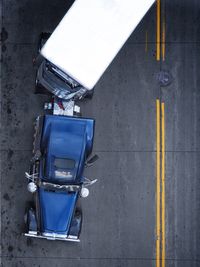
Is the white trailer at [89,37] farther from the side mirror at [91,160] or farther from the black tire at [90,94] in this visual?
the side mirror at [91,160]

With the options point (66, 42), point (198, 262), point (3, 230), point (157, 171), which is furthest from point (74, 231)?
point (66, 42)

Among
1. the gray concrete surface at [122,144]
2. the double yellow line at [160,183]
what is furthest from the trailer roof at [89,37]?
the double yellow line at [160,183]

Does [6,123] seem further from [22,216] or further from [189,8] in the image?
[189,8]

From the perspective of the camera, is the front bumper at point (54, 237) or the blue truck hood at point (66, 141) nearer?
the blue truck hood at point (66, 141)

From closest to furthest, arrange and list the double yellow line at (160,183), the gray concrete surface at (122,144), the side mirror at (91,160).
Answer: the side mirror at (91,160), the gray concrete surface at (122,144), the double yellow line at (160,183)

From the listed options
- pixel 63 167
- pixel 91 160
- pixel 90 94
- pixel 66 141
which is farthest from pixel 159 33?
pixel 63 167

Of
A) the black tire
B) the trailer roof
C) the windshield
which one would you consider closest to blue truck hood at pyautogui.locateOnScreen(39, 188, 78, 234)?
the windshield
